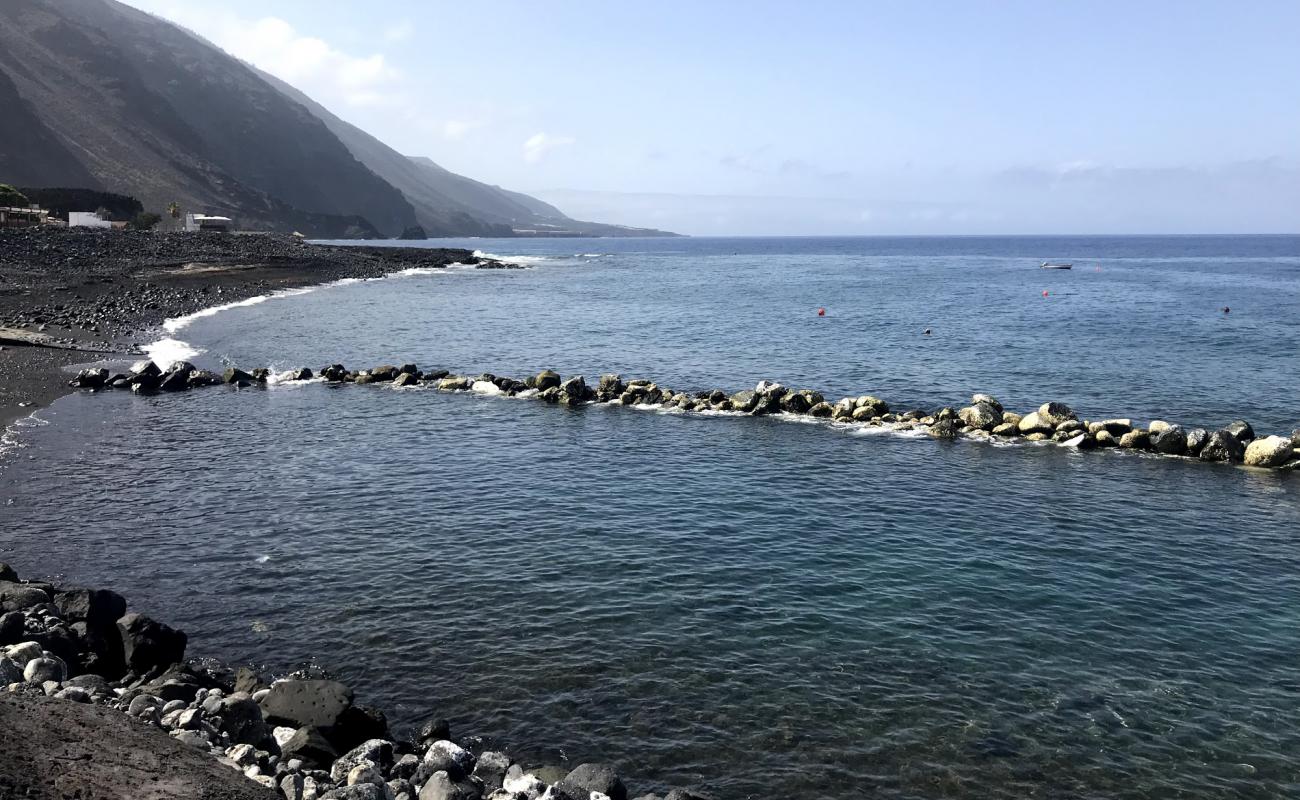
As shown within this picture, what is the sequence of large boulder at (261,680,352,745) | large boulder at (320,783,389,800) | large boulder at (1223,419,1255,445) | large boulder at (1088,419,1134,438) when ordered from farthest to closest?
large boulder at (1088,419,1134,438) → large boulder at (1223,419,1255,445) → large boulder at (261,680,352,745) → large boulder at (320,783,389,800)

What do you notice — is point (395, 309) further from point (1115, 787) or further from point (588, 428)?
point (1115, 787)

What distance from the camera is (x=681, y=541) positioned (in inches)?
1008

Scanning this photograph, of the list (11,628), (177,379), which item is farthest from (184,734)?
(177,379)

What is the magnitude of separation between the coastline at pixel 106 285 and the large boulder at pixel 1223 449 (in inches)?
2060

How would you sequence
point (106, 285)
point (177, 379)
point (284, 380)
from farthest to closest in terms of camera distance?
point (106, 285), point (284, 380), point (177, 379)

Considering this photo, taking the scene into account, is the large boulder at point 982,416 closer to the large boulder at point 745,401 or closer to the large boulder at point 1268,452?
the large boulder at point 1268,452

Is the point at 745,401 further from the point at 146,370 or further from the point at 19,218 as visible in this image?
the point at 19,218

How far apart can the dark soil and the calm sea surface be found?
479 centimetres

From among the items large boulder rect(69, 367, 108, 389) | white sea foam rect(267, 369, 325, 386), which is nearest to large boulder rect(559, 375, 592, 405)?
white sea foam rect(267, 369, 325, 386)

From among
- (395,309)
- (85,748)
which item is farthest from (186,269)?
(85,748)

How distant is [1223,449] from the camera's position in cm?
3653

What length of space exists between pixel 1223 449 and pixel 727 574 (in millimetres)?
26483

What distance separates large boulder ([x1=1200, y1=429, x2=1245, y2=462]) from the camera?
36438 millimetres

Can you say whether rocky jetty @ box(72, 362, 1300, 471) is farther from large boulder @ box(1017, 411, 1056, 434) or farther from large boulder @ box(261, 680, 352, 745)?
large boulder @ box(261, 680, 352, 745)
